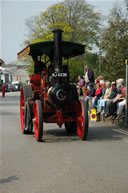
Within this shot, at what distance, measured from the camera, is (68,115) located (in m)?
11.8

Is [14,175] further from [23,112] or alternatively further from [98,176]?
[23,112]

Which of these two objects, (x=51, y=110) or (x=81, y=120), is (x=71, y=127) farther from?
(x=81, y=120)

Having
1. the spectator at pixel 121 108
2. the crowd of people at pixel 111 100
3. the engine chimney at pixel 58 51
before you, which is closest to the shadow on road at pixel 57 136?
the engine chimney at pixel 58 51

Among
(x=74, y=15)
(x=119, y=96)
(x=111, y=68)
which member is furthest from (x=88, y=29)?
(x=119, y=96)

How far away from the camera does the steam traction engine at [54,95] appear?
1080cm

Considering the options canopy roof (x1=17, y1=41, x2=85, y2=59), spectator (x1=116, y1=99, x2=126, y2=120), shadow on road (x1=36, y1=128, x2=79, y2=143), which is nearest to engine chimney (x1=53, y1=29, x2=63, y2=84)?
canopy roof (x1=17, y1=41, x2=85, y2=59)

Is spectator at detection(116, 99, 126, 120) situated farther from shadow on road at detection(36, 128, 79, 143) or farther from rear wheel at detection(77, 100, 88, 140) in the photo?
rear wheel at detection(77, 100, 88, 140)

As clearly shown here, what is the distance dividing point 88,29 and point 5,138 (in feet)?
152

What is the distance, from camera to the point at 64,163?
7793 millimetres

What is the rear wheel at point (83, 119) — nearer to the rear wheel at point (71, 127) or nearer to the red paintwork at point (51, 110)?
the red paintwork at point (51, 110)

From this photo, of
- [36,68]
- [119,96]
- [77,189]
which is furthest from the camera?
[119,96]

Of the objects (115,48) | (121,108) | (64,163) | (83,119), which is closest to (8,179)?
(64,163)

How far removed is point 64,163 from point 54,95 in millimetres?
A: 3265

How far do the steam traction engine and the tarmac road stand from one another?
436 millimetres
